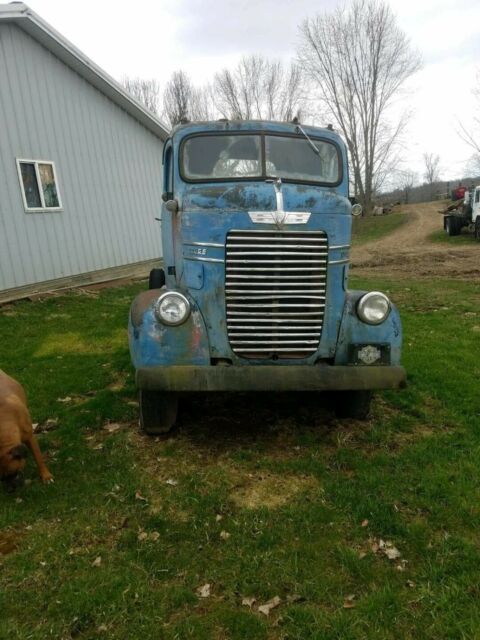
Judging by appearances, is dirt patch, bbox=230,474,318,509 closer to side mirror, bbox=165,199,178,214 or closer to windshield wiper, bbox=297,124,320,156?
side mirror, bbox=165,199,178,214

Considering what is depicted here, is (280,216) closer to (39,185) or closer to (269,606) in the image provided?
(269,606)

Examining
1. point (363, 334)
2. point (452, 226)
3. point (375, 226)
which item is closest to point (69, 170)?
point (363, 334)

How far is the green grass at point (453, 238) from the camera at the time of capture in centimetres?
2402

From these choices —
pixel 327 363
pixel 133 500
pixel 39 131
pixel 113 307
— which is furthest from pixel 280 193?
pixel 39 131

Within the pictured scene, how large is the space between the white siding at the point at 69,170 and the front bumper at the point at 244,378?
7891mm

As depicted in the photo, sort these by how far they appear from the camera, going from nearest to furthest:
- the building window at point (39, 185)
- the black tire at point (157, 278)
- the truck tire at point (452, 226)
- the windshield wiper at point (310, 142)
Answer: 1. the windshield wiper at point (310, 142)
2. the black tire at point (157, 278)
3. the building window at point (39, 185)
4. the truck tire at point (452, 226)

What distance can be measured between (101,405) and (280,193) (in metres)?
2.81

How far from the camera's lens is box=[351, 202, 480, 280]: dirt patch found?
603 inches

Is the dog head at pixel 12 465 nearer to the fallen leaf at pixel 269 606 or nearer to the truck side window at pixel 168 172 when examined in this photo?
the fallen leaf at pixel 269 606

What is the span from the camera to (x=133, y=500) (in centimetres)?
347

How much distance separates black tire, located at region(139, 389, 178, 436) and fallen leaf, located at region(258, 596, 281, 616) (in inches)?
74.1

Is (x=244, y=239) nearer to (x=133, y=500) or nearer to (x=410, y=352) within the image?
(x=133, y=500)

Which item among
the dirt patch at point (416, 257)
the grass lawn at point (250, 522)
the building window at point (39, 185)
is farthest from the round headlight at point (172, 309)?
the dirt patch at point (416, 257)

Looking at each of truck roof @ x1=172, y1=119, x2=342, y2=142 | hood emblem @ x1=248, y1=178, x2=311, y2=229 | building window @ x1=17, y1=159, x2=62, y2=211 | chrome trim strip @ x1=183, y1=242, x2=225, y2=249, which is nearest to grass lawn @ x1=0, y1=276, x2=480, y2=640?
chrome trim strip @ x1=183, y1=242, x2=225, y2=249
